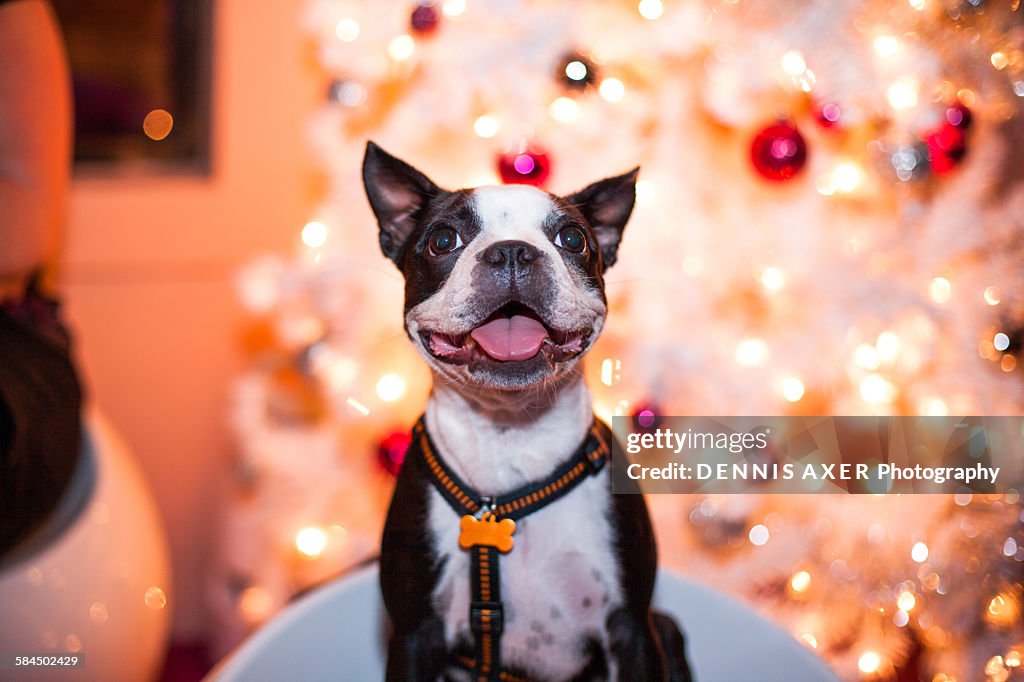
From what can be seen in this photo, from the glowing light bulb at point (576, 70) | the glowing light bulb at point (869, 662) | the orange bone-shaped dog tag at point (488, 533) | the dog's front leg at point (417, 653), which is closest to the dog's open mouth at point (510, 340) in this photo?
the orange bone-shaped dog tag at point (488, 533)

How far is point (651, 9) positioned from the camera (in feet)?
4.73

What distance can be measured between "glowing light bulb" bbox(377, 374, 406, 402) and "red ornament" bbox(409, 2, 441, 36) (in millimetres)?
668

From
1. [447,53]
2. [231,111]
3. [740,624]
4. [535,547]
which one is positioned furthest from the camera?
[231,111]

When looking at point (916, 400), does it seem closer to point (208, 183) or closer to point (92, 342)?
point (208, 183)

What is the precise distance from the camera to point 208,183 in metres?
2.21

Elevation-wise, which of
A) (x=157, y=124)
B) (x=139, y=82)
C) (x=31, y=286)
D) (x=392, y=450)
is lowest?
(x=392, y=450)

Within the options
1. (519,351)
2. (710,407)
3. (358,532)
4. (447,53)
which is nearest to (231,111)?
(447,53)

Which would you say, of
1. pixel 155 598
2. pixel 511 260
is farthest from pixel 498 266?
pixel 155 598

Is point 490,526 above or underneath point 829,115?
underneath

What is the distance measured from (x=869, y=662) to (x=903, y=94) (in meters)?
1.13

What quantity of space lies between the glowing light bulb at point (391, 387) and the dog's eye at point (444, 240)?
2.39 feet

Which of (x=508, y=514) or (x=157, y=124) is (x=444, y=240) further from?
(x=157, y=124)

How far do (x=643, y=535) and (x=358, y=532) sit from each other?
3.24 ft

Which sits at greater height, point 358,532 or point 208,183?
point 208,183
